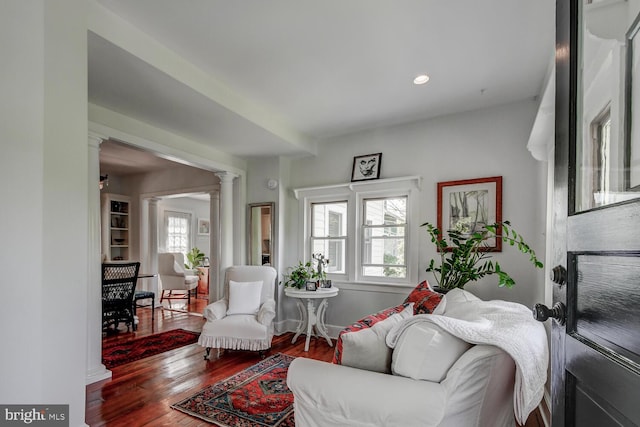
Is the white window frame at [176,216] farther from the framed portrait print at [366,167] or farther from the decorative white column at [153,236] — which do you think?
the framed portrait print at [366,167]

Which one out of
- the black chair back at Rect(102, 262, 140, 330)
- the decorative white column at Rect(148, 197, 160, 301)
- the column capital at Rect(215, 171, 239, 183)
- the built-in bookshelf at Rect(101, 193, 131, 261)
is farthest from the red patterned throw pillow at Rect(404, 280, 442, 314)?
the built-in bookshelf at Rect(101, 193, 131, 261)

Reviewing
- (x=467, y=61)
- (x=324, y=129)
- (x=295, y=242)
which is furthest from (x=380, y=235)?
(x=467, y=61)

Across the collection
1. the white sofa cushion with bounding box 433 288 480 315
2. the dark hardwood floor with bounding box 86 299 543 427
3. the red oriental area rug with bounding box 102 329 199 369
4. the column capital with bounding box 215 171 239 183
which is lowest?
the red oriental area rug with bounding box 102 329 199 369

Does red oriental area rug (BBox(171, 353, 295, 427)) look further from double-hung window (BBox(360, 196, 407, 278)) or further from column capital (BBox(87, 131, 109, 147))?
column capital (BBox(87, 131, 109, 147))

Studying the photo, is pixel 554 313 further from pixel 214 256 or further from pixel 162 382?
pixel 214 256

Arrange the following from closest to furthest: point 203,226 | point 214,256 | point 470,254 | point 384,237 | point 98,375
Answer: point 98,375, point 470,254, point 384,237, point 214,256, point 203,226

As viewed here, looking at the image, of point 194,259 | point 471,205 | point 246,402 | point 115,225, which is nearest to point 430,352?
point 246,402

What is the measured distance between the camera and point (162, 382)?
2.78 m

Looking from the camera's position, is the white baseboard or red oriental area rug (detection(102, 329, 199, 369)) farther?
red oriental area rug (detection(102, 329, 199, 369))

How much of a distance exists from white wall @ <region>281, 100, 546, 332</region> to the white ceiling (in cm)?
20

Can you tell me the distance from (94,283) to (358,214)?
282 cm

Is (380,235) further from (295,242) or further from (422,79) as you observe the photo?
(422,79)

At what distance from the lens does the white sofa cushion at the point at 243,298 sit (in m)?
3.57

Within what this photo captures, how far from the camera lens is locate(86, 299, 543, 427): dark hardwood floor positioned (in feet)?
7.32
